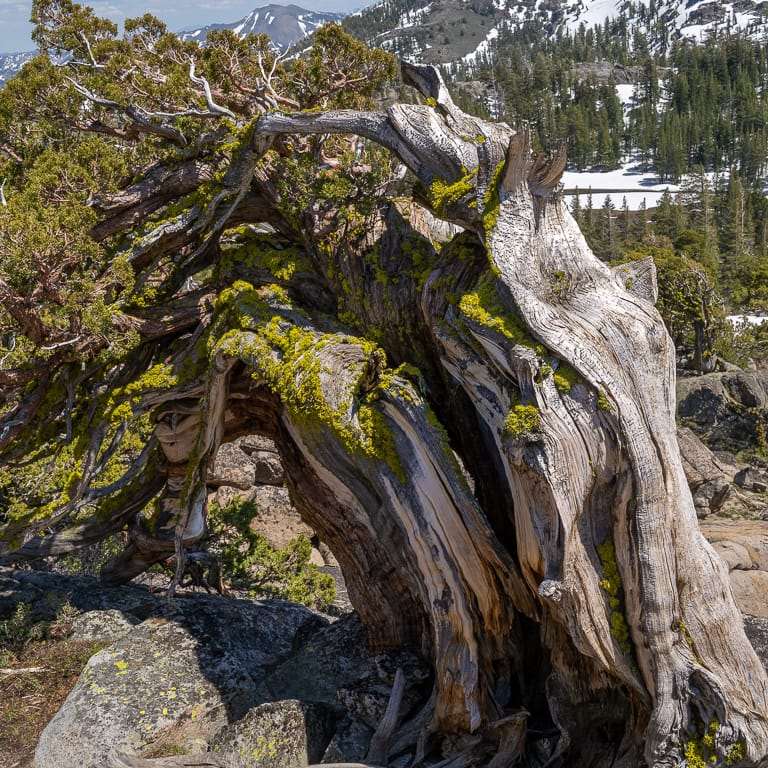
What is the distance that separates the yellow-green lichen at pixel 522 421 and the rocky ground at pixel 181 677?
10.6ft

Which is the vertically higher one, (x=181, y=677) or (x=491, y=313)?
(x=491, y=313)

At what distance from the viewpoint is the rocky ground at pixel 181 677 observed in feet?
23.2

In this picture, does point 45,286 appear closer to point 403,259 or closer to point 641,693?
point 403,259

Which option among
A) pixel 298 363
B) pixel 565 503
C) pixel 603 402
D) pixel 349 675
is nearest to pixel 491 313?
pixel 603 402

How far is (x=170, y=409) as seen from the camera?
29.9 feet

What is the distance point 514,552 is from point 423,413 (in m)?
1.82

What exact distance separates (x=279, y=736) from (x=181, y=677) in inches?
73.0

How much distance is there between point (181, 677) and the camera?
8180 mm

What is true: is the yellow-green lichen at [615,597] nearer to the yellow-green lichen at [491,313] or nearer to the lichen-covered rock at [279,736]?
the yellow-green lichen at [491,313]

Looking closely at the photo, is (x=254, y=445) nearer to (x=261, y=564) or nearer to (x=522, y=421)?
(x=261, y=564)

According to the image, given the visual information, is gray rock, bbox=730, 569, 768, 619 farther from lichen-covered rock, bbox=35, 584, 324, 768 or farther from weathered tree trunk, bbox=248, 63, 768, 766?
lichen-covered rock, bbox=35, 584, 324, 768

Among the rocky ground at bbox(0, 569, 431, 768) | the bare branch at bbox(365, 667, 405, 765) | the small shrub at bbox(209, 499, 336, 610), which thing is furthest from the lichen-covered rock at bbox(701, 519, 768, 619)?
the small shrub at bbox(209, 499, 336, 610)

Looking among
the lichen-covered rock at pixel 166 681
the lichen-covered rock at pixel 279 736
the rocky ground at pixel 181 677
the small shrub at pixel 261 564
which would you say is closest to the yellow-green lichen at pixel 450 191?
the rocky ground at pixel 181 677

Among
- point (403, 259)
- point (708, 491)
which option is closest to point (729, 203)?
point (708, 491)
